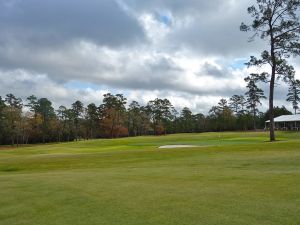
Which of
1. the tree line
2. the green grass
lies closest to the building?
the tree line

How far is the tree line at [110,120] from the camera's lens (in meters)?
118

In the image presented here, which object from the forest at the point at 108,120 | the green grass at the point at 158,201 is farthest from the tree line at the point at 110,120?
the green grass at the point at 158,201

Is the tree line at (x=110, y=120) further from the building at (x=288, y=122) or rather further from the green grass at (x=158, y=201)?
the green grass at (x=158, y=201)

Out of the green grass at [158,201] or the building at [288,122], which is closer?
the green grass at [158,201]

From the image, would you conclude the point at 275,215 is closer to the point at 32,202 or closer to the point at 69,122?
the point at 32,202

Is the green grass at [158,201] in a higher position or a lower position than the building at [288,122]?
lower

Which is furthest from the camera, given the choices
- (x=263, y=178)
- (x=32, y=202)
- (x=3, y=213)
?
(x=263, y=178)

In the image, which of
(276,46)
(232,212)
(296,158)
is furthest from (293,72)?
Result: (232,212)

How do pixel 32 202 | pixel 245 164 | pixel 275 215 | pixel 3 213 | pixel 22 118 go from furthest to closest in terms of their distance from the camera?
pixel 22 118 → pixel 245 164 → pixel 32 202 → pixel 3 213 → pixel 275 215

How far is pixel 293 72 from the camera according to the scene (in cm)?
3953

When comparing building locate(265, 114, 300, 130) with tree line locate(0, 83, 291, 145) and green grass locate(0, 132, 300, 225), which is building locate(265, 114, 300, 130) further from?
green grass locate(0, 132, 300, 225)

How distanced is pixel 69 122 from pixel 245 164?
124m

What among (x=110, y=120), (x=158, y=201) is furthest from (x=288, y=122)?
(x=158, y=201)

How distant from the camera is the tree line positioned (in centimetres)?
11819
